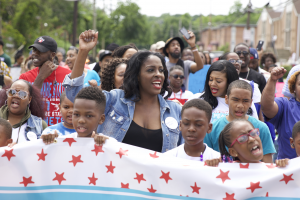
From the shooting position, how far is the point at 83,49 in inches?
134

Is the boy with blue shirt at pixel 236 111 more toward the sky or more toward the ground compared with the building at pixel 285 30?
more toward the ground

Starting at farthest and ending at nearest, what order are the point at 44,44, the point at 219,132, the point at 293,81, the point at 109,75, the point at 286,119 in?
1. the point at 109,75
2. the point at 44,44
3. the point at 293,81
4. the point at 286,119
5. the point at 219,132

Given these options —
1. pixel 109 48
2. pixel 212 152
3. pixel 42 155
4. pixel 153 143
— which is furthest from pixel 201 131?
pixel 109 48

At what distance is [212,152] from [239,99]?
0.84 m

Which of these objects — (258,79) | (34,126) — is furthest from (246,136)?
(258,79)

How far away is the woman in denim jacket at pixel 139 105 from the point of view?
3.38 metres

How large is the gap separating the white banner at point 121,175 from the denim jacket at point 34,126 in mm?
1001

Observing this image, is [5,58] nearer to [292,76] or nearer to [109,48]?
[109,48]

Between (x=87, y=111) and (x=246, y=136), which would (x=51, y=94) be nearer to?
(x=87, y=111)

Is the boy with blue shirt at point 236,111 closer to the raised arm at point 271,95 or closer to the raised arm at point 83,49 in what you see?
the raised arm at point 271,95

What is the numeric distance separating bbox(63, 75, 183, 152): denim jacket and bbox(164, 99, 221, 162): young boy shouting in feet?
0.47

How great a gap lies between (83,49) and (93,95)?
0.48 m

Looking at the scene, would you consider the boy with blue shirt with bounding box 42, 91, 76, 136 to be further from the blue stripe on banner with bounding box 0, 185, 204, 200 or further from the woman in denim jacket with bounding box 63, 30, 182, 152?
the blue stripe on banner with bounding box 0, 185, 204, 200

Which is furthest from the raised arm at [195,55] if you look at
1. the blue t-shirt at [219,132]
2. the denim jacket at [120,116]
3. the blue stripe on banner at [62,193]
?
the blue stripe on banner at [62,193]
